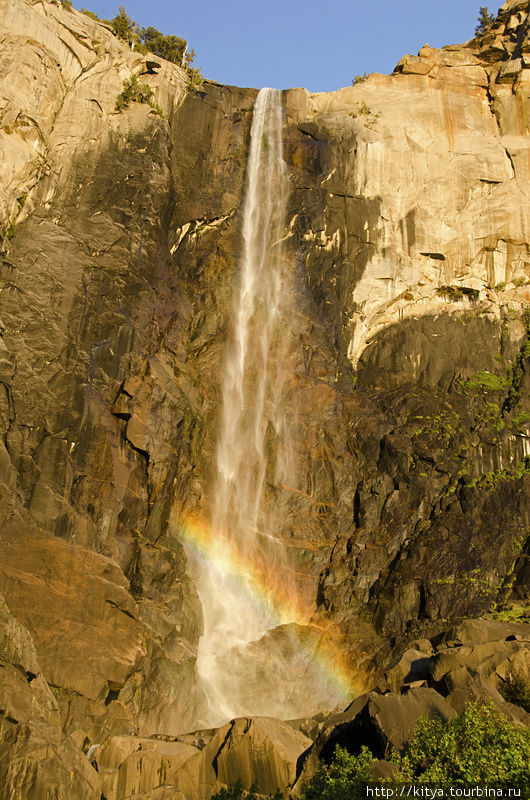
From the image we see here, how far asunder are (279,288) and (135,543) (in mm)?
17958

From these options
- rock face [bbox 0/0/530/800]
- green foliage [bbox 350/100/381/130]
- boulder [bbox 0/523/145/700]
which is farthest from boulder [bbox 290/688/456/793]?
green foliage [bbox 350/100/381/130]

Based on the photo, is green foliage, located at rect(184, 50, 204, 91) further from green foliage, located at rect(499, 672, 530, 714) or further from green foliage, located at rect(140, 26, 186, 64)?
green foliage, located at rect(499, 672, 530, 714)

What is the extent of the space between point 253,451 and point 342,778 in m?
21.9

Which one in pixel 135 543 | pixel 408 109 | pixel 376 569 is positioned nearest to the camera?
pixel 135 543

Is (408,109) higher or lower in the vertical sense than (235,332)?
higher

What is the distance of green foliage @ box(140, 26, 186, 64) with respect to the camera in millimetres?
50909

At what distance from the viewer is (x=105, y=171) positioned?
40.2 m

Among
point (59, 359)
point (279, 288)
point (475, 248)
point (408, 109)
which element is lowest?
point (59, 359)

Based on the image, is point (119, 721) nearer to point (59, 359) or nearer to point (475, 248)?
point (59, 359)

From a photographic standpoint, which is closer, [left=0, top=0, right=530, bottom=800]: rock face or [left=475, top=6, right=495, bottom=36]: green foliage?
[left=0, top=0, right=530, bottom=800]: rock face

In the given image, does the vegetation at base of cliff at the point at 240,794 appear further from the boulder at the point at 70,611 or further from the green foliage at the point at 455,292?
the green foliage at the point at 455,292

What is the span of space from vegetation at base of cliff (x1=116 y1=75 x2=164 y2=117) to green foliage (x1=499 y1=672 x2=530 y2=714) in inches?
1421

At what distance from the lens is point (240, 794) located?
18812 mm

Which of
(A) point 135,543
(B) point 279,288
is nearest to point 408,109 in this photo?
(B) point 279,288
